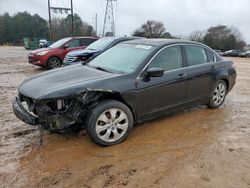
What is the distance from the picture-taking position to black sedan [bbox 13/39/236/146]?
13.4 ft

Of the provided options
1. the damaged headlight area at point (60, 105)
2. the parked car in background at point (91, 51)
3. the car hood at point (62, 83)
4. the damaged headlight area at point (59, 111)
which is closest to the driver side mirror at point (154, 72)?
the car hood at point (62, 83)

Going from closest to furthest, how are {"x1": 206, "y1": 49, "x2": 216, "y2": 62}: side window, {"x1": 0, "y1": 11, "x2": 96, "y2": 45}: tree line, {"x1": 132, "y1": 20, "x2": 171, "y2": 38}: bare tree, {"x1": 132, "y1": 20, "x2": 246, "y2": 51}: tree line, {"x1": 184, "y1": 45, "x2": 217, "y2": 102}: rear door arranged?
{"x1": 184, "y1": 45, "x2": 217, "y2": 102}: rear door < {"x1": 206, "y1": 49, "x2": 216, "y2": 62}: side window < {"x1": 132, "y1": 20, "x2": 171, "y2": 38}: bare tree < {"x1": 132, "y1": 20, "x2": 246, "y2": 51}: tree line < {"x1": 0, "y1": 11, "x2": 96, "y2": 45}: tree line

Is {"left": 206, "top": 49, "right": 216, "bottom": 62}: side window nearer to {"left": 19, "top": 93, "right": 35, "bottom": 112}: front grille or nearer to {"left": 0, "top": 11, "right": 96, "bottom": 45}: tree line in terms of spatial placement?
{"left": 19, "top": 93, "right": 35, "bottom": 112}: front grille

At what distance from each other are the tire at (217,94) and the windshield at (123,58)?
188cm

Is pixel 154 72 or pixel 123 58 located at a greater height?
pixel 123 58

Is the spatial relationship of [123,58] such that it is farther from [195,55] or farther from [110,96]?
[195,55]

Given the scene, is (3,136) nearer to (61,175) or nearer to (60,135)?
(60,135)

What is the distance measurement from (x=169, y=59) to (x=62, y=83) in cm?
199

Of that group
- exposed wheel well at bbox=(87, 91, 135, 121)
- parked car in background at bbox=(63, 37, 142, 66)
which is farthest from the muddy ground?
parked car in background at bbox=(63, 37, 142, 66)

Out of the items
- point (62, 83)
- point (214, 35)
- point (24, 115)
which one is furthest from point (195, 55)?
→ point (214, 35)

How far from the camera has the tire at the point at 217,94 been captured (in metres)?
6.08

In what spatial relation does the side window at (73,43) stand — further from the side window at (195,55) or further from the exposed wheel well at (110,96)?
the exposed wheel well at (110,96)

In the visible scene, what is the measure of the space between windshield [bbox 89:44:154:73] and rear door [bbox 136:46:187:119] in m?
0.23

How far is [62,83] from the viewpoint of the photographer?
14.0 ft
